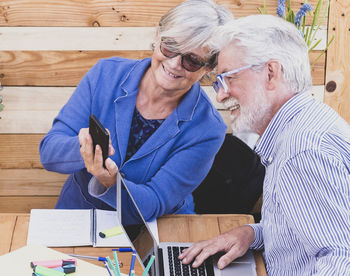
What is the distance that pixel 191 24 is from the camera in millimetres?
1906

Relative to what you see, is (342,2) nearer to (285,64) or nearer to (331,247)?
(285,64)

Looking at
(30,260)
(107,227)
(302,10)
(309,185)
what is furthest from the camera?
(302,10)

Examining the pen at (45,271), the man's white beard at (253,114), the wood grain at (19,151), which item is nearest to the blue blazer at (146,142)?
the man's white beard at (253,114)

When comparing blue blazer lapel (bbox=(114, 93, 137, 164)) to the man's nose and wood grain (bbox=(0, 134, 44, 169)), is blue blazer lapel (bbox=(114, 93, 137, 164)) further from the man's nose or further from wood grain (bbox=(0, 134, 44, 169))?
wood grain (bbox=(0, 134, 44, 169))

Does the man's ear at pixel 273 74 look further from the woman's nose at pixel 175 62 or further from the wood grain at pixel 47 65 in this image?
the wood grain at pixel 47 65

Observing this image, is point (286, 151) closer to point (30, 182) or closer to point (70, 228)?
point (70, 228)

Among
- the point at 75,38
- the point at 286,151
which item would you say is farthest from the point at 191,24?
the point at 75,38

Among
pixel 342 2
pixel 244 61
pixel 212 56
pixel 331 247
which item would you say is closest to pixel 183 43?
pixel 212 56

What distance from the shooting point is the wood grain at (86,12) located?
8.94 ft

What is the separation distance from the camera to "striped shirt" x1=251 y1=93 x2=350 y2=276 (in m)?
1.30

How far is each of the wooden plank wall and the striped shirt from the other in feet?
4.49

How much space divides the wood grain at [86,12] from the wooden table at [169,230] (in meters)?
1.16

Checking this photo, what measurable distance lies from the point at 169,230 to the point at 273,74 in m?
0.66

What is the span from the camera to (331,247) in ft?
4.31
